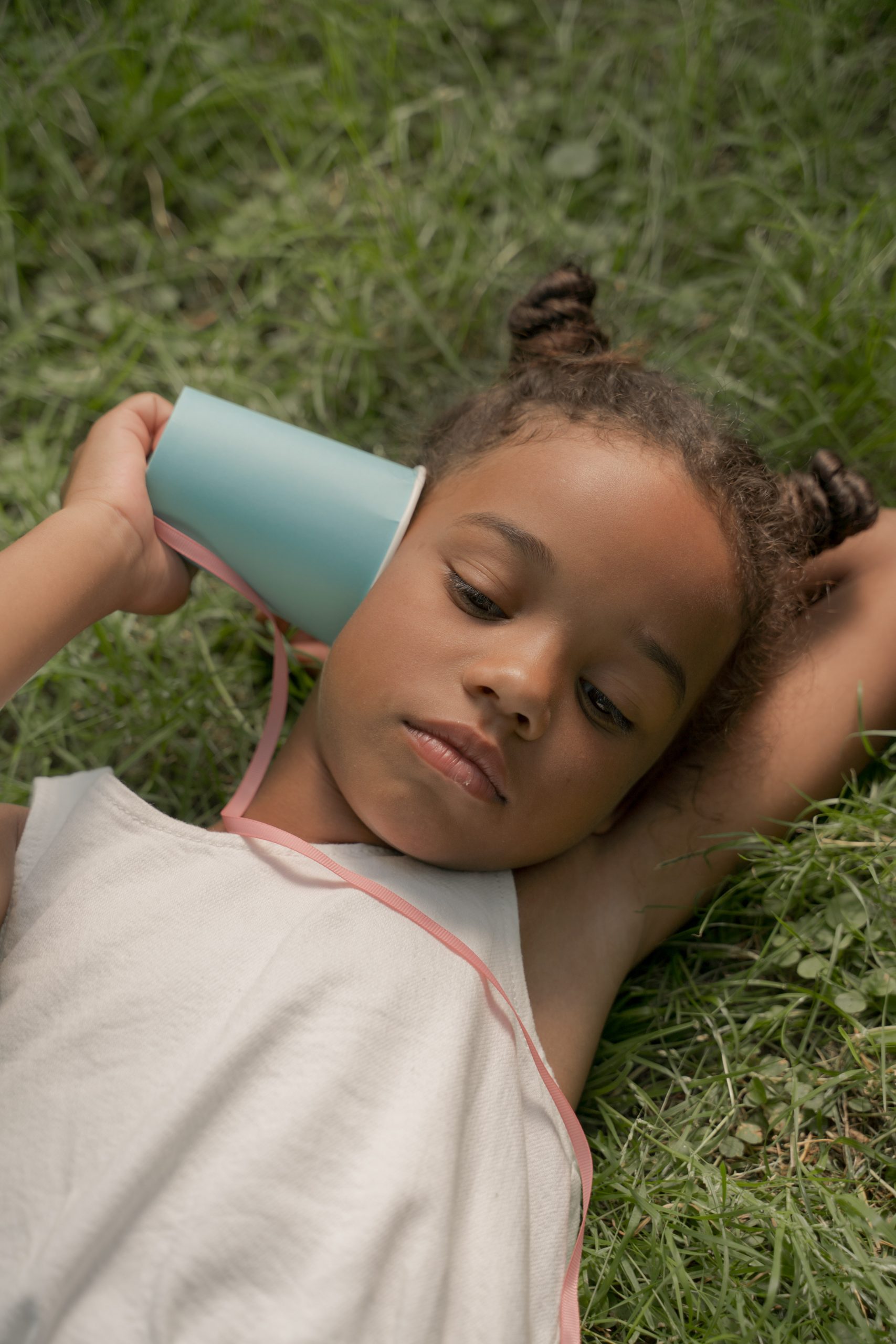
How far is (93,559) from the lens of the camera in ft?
5.70

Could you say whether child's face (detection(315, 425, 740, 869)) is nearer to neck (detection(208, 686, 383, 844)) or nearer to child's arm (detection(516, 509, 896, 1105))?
neck (detection(208, 686, 383, 844))

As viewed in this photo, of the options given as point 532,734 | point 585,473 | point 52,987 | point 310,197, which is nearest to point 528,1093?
point 532,734

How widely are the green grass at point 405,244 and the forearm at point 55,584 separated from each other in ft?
1.84

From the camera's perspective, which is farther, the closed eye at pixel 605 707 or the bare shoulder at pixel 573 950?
the bare shoulder at pixel 573 950

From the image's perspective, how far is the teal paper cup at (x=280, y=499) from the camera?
1.88 metres

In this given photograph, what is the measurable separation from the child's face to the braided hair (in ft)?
0.30

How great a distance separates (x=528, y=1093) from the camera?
1748 mm

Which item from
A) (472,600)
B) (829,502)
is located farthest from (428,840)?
(829,502)

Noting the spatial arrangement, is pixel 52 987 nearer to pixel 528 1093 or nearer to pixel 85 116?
pixel 528 1093

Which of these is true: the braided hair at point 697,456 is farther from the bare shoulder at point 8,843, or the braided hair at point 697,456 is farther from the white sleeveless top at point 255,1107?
the bare shoulder at point 8,843

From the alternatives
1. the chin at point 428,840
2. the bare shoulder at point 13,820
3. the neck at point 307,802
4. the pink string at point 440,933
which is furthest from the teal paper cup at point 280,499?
the bare shoulder at point 13,820

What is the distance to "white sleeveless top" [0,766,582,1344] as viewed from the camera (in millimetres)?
1413

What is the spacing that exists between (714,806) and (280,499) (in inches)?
39.9

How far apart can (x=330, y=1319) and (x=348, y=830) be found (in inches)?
28.8
